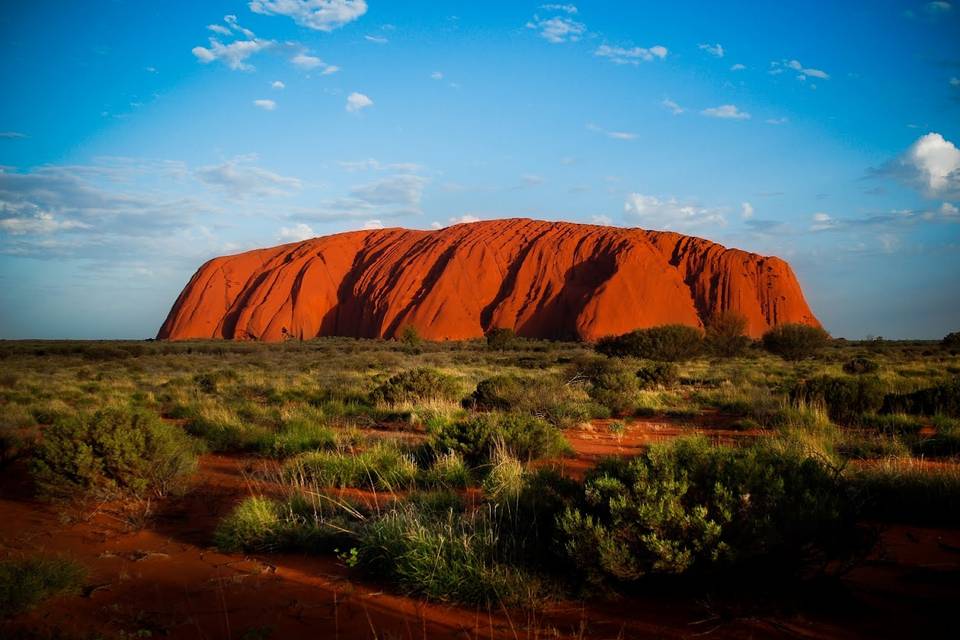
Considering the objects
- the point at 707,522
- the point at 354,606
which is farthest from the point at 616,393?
the point at 354,606

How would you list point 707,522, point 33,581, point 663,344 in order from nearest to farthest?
point 707,522 < point 33,581 < point 663,344

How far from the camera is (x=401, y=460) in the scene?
665 cm

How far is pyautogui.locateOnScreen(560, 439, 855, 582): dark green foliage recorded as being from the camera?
3172 mm

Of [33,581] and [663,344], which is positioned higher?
[663,344]

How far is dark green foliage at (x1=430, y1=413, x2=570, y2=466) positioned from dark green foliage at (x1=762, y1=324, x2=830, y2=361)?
1061 inches

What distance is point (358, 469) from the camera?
6.37 m

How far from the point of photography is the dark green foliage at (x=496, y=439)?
6.75 metres

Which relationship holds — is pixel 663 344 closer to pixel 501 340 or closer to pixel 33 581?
pixel 501 340

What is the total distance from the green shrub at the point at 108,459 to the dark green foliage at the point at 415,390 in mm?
6276

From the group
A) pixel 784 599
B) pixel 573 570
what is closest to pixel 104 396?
pixel 573 570

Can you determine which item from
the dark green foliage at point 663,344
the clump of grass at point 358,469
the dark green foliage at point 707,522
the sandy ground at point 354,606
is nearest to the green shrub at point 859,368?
the dark green foliage at point 663,344

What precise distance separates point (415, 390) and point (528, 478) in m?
8.28

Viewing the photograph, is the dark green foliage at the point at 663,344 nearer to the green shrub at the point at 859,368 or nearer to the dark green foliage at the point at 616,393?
the green shrub at the point at 859,368

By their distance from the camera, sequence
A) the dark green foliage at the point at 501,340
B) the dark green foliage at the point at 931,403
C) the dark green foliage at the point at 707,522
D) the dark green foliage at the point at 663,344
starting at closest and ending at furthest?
1. the dark green foliage at the point at 707,522
2. the dark green foliage at the point at 931,403
3. the dark green foliage at the point at 663,344
4. the dark green foliage at the point at 501,340
